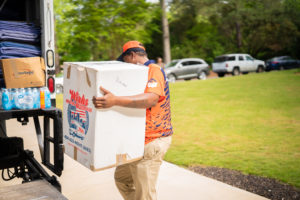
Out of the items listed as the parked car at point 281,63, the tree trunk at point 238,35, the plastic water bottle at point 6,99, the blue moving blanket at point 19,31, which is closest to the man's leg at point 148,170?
the plastic water bottle at point 6,99

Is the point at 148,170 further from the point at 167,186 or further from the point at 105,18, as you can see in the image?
the point at 105,18

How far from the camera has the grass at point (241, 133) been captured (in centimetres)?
552

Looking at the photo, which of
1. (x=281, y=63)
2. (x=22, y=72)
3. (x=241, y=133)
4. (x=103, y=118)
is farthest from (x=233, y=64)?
(x=103, y=118)

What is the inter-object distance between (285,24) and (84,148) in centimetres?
3717

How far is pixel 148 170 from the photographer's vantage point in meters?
2.74

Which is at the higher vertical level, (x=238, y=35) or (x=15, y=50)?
(x=238, y=35)

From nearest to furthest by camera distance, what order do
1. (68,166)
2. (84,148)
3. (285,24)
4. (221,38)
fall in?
1. (84,148)
2. (68,166)
3. (285,24)
4. (221,38)

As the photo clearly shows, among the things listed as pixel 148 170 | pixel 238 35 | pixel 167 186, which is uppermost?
pixel 238 35

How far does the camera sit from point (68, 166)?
551 centimetres

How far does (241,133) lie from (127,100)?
5633 millimetres

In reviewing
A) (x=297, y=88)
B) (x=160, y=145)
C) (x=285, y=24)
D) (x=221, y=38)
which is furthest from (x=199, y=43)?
(x=160, y=145)

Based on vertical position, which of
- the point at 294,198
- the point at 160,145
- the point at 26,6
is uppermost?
the point at 26,6

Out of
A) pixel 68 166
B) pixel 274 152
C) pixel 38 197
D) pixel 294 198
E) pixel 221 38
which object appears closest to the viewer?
pixel 38 197

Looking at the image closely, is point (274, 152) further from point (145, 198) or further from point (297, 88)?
point (297, 88)
